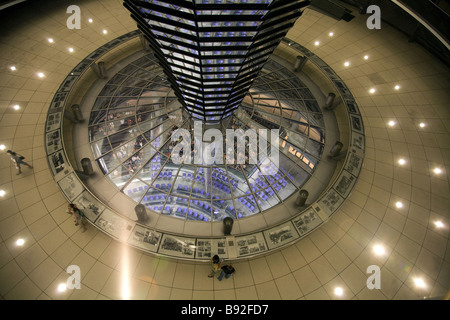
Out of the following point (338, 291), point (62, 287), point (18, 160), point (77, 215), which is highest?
point (18, 160)

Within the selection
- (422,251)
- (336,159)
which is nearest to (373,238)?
(422,251)

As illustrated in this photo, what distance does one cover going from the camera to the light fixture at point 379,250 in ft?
37.4

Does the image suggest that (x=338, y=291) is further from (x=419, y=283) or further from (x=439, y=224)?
(x=439, y=224)

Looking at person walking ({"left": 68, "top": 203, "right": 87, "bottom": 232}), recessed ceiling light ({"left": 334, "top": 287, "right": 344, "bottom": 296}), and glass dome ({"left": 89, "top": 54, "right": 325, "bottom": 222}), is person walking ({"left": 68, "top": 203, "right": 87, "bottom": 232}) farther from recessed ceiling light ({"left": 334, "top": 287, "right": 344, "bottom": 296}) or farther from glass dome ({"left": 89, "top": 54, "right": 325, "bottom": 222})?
recessed ceiling light ({"left": 334, "top": 287, "right": 344, "bottom": 296})

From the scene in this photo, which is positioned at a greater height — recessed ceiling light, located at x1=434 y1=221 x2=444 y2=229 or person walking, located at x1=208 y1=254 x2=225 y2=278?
recessed ceiling light, located at x1=434 y1=221 x2=444 y2=229

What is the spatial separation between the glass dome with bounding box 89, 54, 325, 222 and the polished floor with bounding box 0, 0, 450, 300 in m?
2.78

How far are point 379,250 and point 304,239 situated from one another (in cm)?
363

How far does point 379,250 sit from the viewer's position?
11.5 meters

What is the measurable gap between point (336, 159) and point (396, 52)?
606 inches

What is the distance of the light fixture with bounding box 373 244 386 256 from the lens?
449 inches

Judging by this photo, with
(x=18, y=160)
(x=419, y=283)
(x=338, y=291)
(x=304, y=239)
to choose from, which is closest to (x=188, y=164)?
(x=304, y=239)

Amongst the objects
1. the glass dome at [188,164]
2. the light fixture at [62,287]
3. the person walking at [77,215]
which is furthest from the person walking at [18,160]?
the light fixture at [62,287]

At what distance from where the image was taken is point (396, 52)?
2191cm

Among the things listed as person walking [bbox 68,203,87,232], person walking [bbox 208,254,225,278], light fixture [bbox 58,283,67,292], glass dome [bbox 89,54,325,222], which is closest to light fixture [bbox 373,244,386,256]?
glass dome [bbox 89,54,325,222]
